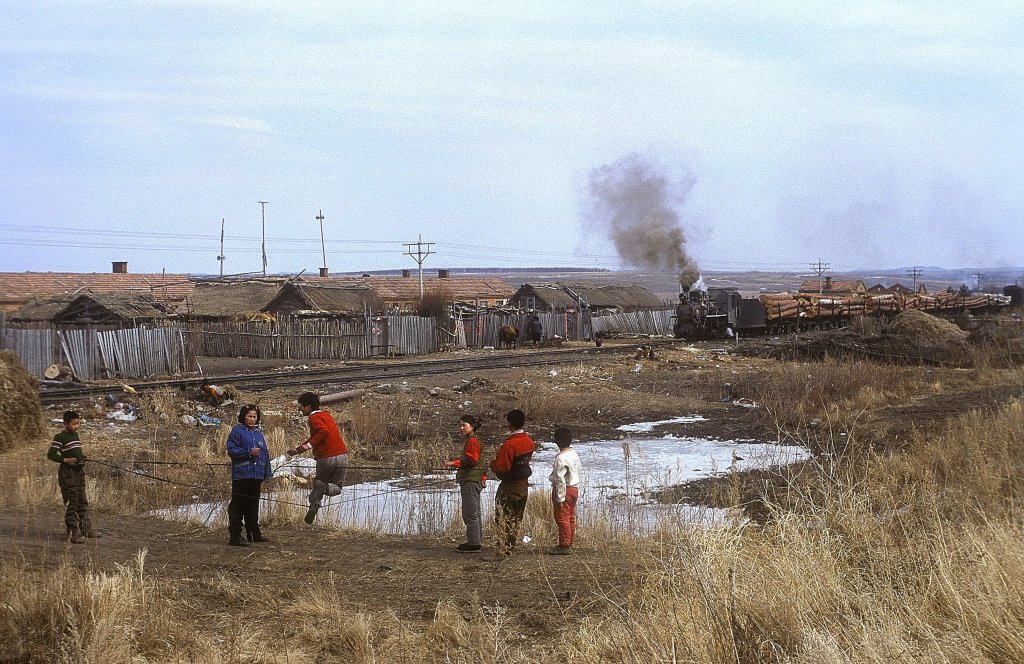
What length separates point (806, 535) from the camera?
23.4 ft

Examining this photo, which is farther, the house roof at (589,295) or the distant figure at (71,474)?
the house roof at (589,295)

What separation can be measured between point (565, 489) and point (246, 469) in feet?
9.97

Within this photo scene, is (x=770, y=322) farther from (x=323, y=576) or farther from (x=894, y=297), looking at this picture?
(x=323, y=576)

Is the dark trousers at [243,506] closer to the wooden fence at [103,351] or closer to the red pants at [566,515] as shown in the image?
the red pants at [566,515]

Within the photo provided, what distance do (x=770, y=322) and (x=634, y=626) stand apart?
4382 cm

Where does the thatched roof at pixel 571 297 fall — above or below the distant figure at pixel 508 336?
above

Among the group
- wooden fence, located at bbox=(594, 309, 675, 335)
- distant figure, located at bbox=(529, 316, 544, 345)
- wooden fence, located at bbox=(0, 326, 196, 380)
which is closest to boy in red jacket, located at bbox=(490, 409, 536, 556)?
wooden fence, located at bbox=(0, 326, 196, 380)

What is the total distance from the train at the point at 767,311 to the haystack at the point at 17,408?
3332 centimetres

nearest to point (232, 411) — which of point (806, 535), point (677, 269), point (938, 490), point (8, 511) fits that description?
point (8, 511)

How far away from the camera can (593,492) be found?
538 inches

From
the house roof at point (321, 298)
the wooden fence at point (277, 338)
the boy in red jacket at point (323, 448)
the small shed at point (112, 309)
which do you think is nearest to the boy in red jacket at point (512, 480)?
the boy in red jacket at point (323, 448)

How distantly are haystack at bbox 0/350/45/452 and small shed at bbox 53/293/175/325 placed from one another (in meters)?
19.5

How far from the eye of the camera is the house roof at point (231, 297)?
160 ft

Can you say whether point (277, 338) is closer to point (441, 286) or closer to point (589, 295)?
point (589, 295)
